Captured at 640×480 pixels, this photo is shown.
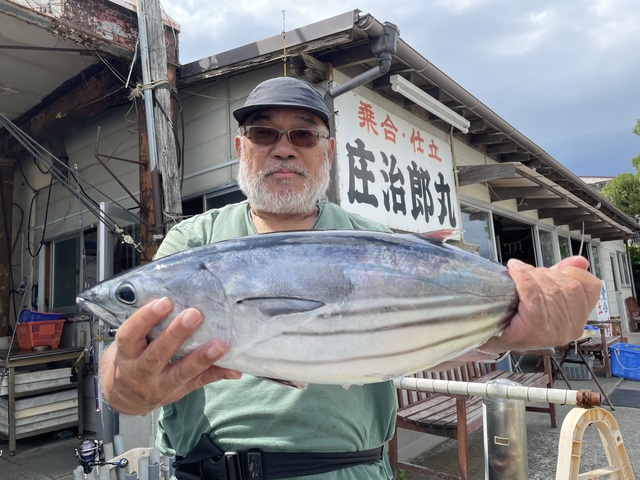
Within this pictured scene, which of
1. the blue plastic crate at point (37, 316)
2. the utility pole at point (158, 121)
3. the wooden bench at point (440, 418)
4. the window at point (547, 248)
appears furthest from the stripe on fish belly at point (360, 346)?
the window at point (547, 248)

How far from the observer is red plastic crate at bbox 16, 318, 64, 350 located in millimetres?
7105

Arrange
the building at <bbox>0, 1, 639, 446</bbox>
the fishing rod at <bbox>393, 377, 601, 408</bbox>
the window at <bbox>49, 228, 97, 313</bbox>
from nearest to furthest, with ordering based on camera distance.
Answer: the fishing rod at <bbox>393, 377, 601, 408</bbox> → the building at <bbox>0, 1, 639, 446</bbox> → the window at <bbox>49, 228, 97, 313</bbox>

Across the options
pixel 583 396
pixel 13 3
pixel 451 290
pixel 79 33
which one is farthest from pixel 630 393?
pixel 13 3

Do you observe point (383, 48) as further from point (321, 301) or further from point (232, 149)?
point (321, 301)

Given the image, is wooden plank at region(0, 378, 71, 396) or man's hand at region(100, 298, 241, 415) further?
wooden plank at region(0, 378, 71, 396)

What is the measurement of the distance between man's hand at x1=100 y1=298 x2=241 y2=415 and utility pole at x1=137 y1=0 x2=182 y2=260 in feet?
12.5

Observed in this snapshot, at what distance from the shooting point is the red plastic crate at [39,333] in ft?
23.3

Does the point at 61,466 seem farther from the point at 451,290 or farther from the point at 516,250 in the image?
the point at 516,250

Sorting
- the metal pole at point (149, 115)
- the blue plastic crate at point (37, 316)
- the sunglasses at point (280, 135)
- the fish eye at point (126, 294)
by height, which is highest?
the metal pole at point (149, 115)

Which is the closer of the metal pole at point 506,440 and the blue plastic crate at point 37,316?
the metal pole at point 506,440

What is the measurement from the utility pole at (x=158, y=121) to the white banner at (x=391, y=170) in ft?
6.14

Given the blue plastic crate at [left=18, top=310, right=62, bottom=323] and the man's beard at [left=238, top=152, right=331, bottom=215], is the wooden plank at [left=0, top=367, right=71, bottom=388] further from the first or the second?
the man's beard at [left=238, top=152, right=331, bottom=215]

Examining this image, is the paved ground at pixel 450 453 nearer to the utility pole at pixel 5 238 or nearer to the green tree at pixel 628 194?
the utility pole at pixel 5 238

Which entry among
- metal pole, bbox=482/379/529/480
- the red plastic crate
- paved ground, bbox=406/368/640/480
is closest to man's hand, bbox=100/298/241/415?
Result: metal pole, bbox=482/379/529/480
